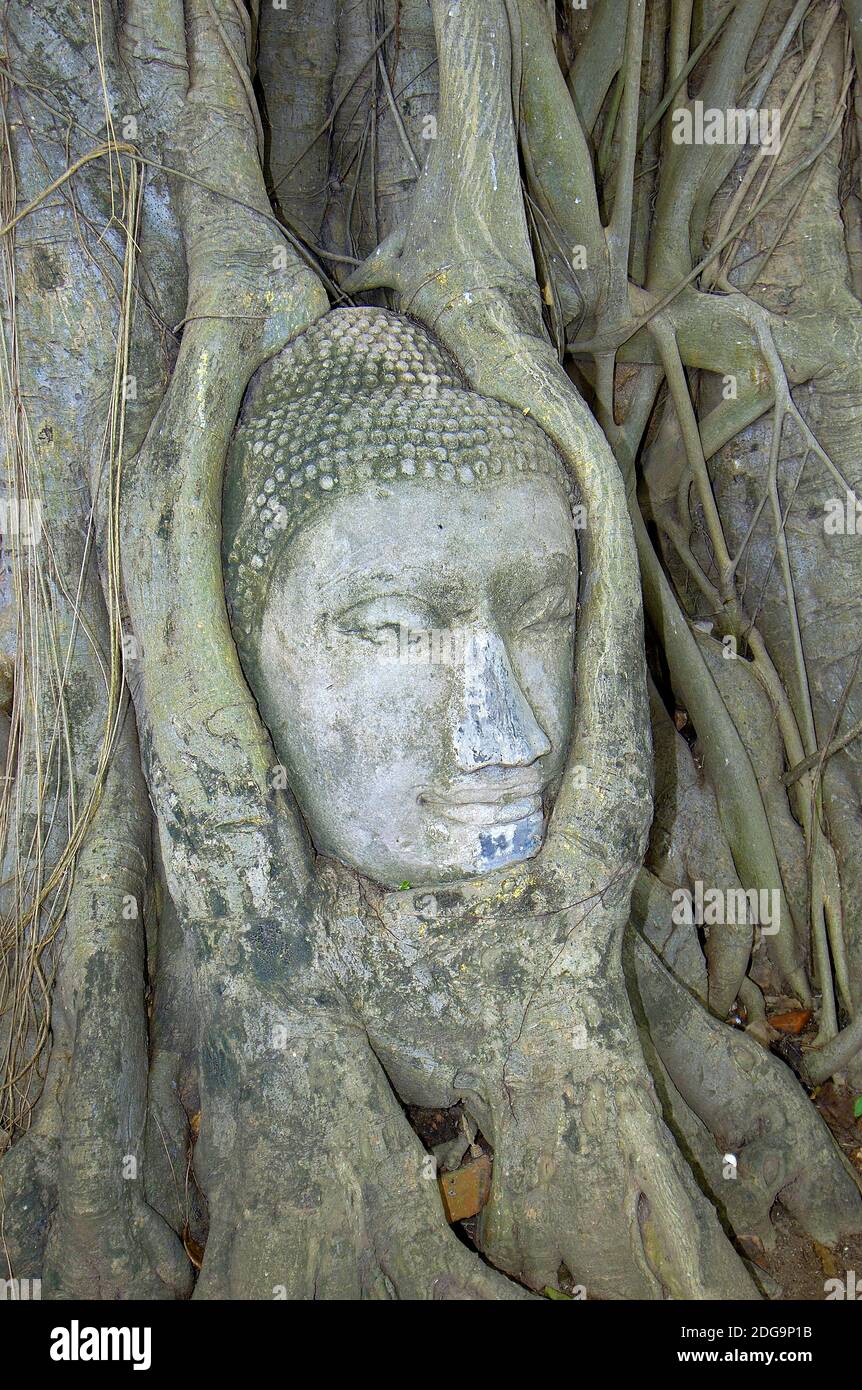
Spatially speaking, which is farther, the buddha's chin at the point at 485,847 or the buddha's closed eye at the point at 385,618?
the buddha's chin at the point at 485,847

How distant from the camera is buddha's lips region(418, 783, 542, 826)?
2.25 meters

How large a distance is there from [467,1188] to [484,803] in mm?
937

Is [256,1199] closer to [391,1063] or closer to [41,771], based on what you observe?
[391,1063]

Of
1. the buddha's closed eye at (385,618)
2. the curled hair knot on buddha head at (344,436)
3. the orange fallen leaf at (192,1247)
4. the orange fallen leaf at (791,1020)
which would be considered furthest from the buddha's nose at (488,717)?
the orange fallen leaf at (791,1020)

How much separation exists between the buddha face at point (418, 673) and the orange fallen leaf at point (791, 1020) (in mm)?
1433

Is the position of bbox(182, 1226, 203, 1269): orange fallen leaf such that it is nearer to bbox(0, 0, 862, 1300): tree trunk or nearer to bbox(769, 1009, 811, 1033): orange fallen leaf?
bbox(0, 0, 862, 1300): tree trunk

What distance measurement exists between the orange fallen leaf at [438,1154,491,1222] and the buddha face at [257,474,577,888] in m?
0.72

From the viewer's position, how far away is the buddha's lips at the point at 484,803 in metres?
2.25

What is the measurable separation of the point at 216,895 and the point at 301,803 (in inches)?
10.3

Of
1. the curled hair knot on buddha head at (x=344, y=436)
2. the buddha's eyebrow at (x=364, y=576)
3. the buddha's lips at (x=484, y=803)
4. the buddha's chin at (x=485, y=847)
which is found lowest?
the buddha's chin at (x=485, y=847)

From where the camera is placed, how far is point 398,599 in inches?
85.2

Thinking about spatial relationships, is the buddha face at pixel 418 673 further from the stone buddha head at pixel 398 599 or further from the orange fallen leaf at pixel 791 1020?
the orange fallen leaf at pixel 791 1020

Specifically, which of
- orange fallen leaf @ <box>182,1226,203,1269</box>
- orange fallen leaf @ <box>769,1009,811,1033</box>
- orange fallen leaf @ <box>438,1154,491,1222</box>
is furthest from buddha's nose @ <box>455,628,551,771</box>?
orange fallen leaf @ <box>769,1009,811,1033</box>

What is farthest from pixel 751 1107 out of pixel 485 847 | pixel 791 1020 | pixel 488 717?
pixel 488 717
